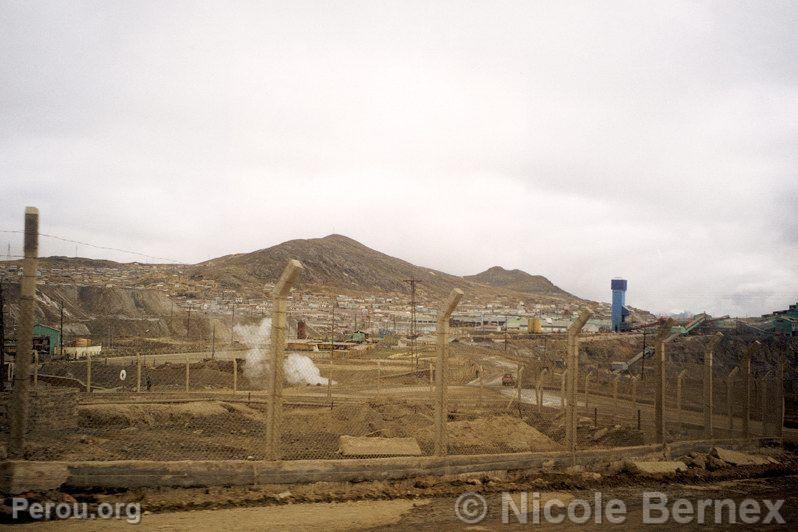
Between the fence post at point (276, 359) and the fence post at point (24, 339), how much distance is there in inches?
94.2

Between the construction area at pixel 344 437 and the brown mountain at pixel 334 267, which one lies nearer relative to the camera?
the construction area at pixel 344 437

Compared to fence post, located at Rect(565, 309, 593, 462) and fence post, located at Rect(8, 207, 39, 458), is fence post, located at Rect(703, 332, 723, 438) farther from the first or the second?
fence post, located at Rect(8, 207, 39, 458)

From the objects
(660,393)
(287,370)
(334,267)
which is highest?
(334,267)

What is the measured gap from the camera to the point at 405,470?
22.4ft

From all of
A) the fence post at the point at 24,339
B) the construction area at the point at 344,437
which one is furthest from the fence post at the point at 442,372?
the fence post at the point at 24,339

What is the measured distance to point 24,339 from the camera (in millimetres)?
5582

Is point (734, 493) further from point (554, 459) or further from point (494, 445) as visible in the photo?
point (494, 445)

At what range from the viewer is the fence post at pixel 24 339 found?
5.46 m

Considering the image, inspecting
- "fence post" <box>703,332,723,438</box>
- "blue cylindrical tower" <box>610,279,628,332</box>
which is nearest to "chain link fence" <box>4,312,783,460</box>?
"fence post" <box>703,332,723,438</box>

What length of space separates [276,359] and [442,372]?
211cm

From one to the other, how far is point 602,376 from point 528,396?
1142cm

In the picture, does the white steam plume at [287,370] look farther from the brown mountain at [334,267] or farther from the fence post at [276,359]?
the brown mountain at [334,267]

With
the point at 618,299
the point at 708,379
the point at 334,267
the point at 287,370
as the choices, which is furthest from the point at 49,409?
the point at 334,267

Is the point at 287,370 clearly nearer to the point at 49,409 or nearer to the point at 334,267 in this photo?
the point at 49,409
